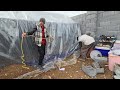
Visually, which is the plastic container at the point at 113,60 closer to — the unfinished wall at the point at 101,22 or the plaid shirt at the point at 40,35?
the unfinished wall at the point at 101,22

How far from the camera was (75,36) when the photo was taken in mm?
7742

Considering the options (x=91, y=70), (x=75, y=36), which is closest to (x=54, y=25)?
(x=75, y=36)

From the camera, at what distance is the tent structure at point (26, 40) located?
4984mm

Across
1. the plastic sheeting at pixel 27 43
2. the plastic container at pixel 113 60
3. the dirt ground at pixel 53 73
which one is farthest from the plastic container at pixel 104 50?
the plastic sheeting at pixel 27 43

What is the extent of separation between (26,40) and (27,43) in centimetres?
11

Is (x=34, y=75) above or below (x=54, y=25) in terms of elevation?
below

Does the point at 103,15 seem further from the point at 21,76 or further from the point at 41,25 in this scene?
the point at 21,76

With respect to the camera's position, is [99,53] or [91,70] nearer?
[91,70]

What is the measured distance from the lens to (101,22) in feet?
22.8

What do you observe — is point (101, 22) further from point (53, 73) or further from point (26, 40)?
point (53, 73)

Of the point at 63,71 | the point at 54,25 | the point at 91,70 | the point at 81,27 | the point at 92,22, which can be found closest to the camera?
the point at 91,70

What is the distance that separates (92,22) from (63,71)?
11.4ft

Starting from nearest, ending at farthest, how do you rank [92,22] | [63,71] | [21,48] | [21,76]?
1. [21,76]
2. [63,71]
3. [21,48]
4. [92,22]

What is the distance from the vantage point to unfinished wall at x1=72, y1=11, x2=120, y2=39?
606 cm
